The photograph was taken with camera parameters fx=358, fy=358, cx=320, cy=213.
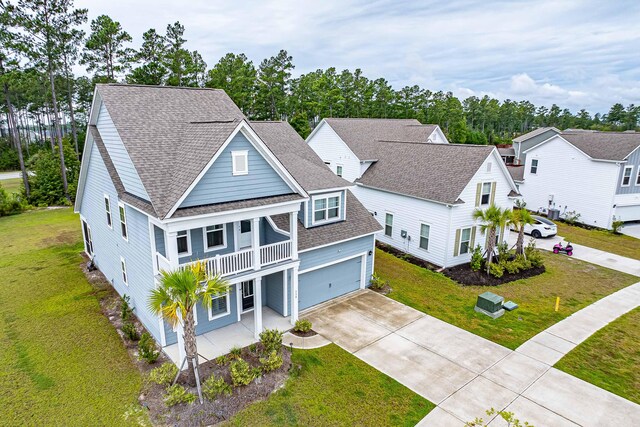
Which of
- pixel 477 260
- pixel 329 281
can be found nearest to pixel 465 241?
pixel 477 260

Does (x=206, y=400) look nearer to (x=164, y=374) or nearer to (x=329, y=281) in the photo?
(x=164, y=374)

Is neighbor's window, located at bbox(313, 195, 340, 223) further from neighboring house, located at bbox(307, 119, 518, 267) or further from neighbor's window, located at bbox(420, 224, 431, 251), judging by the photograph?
neighbor's window, located at bbox(420, 224, 431, 251)

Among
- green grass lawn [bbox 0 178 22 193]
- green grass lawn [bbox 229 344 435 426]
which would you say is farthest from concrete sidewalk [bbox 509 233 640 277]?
green grass lawn [bbox 0 178 22 193]

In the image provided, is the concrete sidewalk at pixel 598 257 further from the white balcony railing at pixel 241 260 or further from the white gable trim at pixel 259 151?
the white gable trim at pixel 259 151

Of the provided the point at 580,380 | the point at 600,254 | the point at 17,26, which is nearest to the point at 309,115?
the point at 17,26

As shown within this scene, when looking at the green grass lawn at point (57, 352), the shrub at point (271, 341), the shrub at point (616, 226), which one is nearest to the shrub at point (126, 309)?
the green grass lawn at point (57, 352)

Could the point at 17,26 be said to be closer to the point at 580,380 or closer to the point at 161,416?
the point at 161,416
